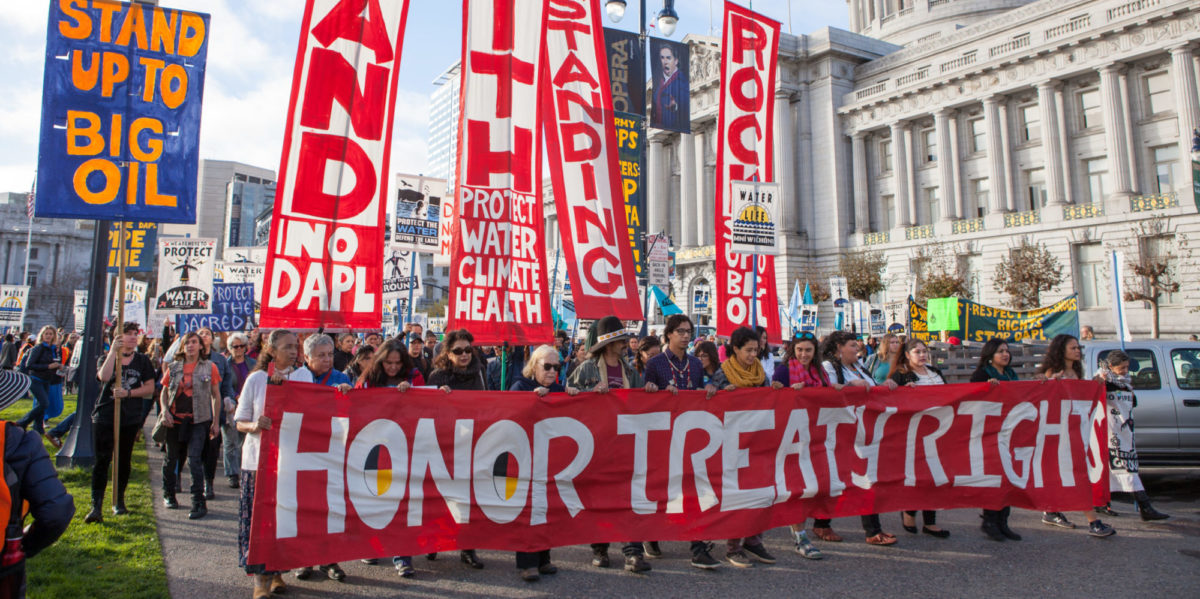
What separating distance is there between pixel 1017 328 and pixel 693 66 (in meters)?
43.6

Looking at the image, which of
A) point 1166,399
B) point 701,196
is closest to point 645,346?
point 1166,399

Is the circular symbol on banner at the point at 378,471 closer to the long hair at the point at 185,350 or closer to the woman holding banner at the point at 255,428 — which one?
the woman holding banner at the point at 255,428

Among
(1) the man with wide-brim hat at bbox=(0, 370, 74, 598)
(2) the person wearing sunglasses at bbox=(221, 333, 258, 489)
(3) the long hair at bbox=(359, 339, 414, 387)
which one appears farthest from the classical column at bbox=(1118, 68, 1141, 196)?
(1) the man with wide-brim hat at bbox=(0, 370, 74, 598)

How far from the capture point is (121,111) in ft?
24.0

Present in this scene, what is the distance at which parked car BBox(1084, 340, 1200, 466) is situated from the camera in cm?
838

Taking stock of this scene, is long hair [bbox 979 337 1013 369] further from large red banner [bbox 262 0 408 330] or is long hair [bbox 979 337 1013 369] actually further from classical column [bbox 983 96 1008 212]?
classical column [bbox 983 96 1008 212]

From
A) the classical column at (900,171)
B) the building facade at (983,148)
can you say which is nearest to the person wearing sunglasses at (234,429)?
the building facade at (983,148)

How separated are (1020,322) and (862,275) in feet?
86.5

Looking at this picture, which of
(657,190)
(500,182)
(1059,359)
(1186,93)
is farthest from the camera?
(657,190)

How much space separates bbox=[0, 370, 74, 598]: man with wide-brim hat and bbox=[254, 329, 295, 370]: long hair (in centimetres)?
236

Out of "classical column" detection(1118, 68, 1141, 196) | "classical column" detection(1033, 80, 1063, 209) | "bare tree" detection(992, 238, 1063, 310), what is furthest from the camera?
"classical column" detection(1033, 80, 1063, 209)

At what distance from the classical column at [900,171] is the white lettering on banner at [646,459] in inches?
1652

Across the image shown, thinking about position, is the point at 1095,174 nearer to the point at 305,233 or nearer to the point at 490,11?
the point at 490,11

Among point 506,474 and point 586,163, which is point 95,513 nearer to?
point 506,474
